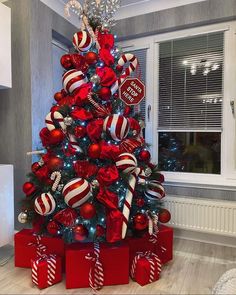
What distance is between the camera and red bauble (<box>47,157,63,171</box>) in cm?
166

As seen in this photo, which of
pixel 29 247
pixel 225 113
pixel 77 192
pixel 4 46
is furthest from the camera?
pixel 225 113

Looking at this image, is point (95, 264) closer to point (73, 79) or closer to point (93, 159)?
point (93, 159)

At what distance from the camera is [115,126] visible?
1.59 metres

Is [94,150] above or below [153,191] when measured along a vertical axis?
above

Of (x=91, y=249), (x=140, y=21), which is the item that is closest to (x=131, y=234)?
(x=91, y=249)

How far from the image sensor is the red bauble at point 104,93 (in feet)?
5.50

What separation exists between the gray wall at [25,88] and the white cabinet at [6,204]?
0.89 ft

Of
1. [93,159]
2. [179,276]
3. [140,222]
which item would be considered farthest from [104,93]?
[179,276]

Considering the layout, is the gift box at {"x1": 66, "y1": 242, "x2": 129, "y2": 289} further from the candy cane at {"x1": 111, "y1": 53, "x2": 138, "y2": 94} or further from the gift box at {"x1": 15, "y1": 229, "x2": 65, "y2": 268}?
the candy cane at {"x1": 111, "y1": 53, "x2": 138, "y2": 94}

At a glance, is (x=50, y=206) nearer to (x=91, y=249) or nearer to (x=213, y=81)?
(x=91, y=249)

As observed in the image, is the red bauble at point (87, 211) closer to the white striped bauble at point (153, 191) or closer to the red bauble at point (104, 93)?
the white striped bauble at point (153, 191)

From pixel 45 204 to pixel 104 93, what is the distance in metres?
0.86

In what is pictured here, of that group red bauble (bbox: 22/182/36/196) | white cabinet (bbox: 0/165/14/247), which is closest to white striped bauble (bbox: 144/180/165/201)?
red bauble (bbox: 22/182/36/196)

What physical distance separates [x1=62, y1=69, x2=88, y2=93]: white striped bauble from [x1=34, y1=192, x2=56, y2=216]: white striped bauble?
0.77 metres
